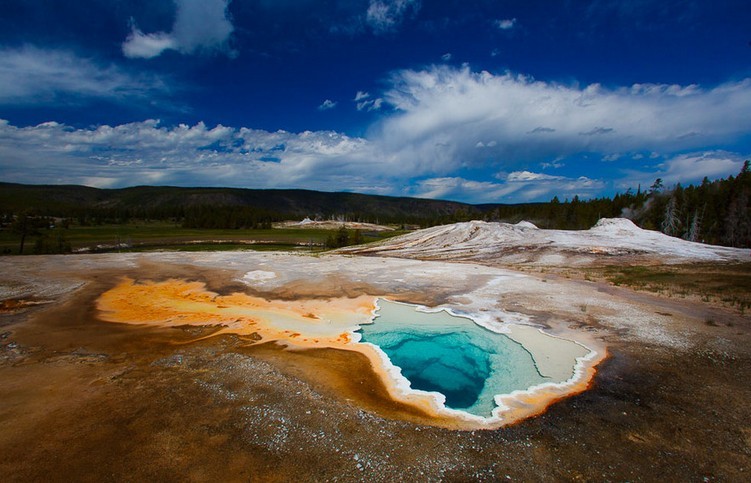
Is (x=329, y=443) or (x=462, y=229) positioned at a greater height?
(x=462, y=229)

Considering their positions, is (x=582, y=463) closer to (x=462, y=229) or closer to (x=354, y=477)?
(x=354, y=477)

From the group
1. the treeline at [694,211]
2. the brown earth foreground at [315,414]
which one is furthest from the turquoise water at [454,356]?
the treeline at [694,211]

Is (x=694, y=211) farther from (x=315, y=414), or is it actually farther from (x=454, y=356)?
(x=315, y=414)

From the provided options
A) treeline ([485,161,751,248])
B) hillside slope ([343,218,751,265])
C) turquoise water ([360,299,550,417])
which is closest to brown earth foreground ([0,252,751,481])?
turquoise water ([360,299,550,417])

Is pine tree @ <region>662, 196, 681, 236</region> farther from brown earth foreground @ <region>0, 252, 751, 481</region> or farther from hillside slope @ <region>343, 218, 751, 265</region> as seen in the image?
brown earth foreground @ <region>0, 252, 751, 481</region>

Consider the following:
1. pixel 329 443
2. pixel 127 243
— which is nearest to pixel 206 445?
pixel 329 443
